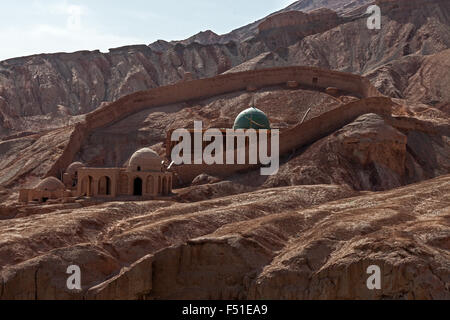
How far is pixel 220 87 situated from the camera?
2346 inches

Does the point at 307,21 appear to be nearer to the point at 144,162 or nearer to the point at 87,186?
the point at 144,162

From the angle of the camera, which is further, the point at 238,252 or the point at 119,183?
the point at 119,183

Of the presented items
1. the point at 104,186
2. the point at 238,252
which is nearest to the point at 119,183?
the point at 104,186

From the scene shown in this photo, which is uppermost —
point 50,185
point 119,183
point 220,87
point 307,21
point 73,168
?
point 307,21

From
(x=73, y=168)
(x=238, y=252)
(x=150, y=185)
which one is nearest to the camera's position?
(x=238, y=252)

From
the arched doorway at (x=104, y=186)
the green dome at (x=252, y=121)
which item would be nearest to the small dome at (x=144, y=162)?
the arched doorway at (x=104, y=186)

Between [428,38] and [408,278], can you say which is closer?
[408,278]

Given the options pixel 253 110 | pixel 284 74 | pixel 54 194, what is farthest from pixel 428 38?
pixel 54 194

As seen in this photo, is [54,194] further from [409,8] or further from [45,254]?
[409,8]

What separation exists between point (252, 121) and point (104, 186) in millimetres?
11049

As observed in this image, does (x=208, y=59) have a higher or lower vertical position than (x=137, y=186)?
higher

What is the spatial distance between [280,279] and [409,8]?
73.8m

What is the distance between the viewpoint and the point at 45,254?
2750 cm

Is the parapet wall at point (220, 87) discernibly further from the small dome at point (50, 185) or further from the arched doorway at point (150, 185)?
the arched doorway at point (150, 185)
